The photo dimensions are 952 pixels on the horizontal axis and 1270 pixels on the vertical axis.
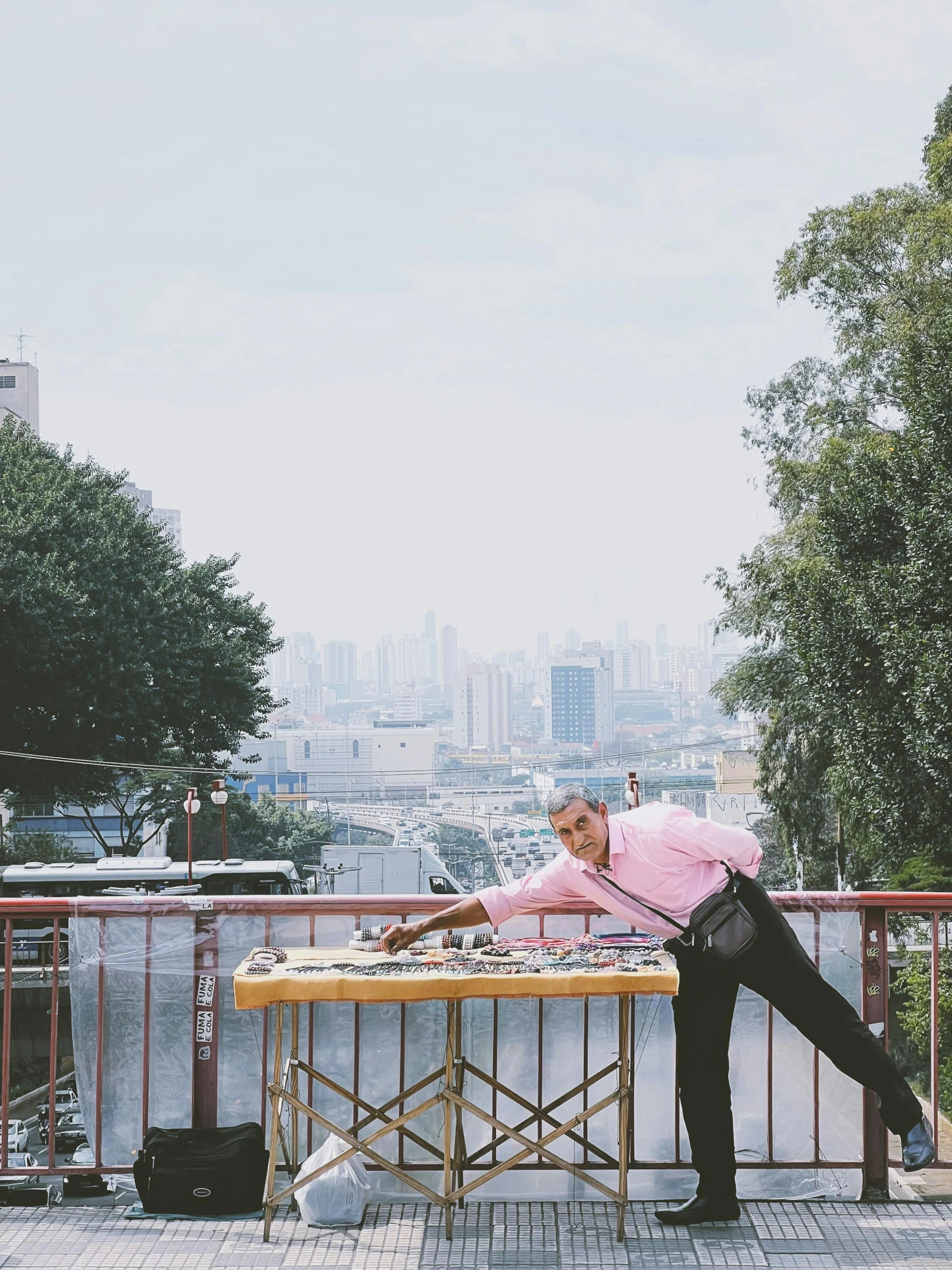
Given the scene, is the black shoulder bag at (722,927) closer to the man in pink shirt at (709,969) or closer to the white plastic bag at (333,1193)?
the man in pink shirt at (709,969)

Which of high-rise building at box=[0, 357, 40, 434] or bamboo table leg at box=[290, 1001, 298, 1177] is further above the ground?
high-rise building at box=[0, 357, 40, 434]

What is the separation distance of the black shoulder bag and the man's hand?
84cm

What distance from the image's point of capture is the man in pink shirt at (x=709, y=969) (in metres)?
3.79

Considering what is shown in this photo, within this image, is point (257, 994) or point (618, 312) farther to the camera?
point (618, 312)

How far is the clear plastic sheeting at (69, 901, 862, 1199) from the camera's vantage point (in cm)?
420

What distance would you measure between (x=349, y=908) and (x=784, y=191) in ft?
280

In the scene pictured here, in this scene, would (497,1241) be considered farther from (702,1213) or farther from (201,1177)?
(201,1177)

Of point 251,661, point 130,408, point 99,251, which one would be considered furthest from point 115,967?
point 130,408

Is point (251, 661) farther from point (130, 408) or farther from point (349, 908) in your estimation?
point (130, 408)

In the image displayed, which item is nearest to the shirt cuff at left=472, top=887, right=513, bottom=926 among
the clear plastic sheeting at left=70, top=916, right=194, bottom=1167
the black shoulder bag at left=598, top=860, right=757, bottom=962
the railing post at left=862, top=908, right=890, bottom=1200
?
the black shoulder bag at left=598, top=860, right=757, bottom=962

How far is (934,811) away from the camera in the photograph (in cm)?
1912

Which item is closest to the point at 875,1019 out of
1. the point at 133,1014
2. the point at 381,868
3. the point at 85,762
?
the point at 133,1014

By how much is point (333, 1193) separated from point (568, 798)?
147 cm

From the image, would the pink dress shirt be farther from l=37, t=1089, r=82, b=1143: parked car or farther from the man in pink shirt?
l=37, t=1089, r=82, b=1143: parked car
